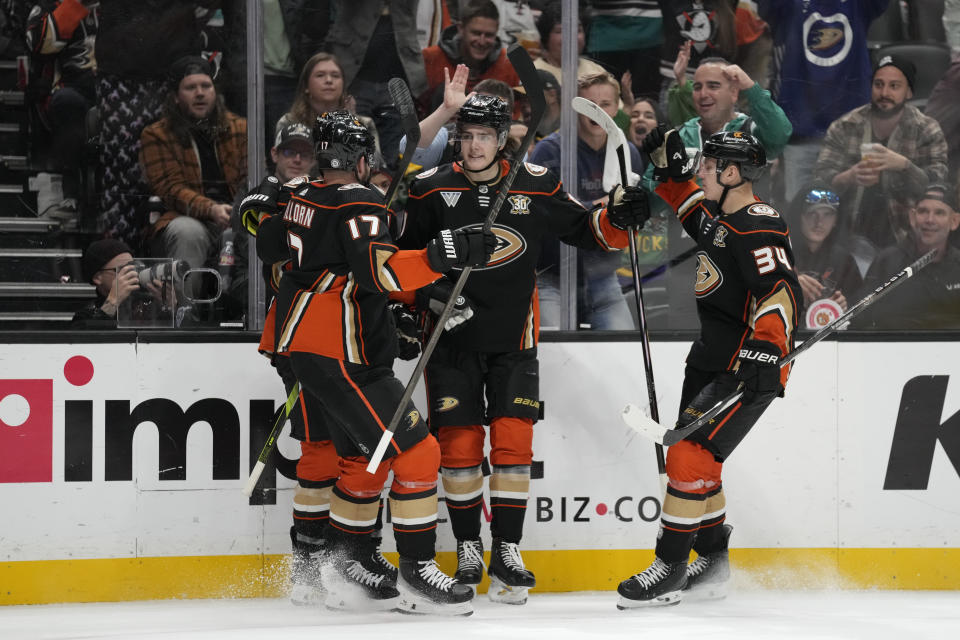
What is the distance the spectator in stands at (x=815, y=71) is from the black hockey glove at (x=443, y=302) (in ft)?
5.69

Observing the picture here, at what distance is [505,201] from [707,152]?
23.5 inches

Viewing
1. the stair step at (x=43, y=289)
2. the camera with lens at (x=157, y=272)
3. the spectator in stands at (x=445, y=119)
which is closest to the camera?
the spectator in stands at (x=445, y=119)

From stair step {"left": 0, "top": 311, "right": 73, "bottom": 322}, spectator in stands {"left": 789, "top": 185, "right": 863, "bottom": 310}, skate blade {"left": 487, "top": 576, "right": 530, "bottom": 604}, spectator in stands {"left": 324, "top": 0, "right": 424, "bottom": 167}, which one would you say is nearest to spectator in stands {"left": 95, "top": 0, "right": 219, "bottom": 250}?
stair step {"left": 0, "top": 311, "right": 73, "bottom": 322}

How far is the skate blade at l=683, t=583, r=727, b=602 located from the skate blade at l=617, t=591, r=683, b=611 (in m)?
→ 0.13

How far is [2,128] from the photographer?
3.93 meters

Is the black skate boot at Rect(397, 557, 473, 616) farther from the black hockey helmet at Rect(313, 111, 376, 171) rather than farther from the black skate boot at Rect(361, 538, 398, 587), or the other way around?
the black hockey helmet at Rect(313, 111, 376, 171)

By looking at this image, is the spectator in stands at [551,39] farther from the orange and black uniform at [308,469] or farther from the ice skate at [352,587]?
the ice skate at [352,587]

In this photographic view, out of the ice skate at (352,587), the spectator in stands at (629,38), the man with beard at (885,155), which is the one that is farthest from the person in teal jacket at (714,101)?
the ice skate at (352,587)

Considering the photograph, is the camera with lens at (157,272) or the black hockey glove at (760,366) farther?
the camera with lens at (157,272)

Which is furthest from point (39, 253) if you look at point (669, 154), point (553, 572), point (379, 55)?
point (669, 154)

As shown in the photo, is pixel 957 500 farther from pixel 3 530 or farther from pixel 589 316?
pixel 3 530

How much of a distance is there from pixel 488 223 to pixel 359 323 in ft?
1.42

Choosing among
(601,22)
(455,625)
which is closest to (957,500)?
(455,625)

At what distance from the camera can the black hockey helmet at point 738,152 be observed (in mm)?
3062
